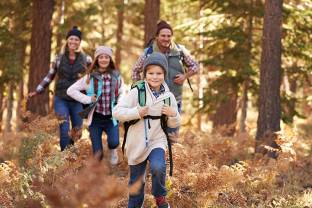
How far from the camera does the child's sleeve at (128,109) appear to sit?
627cm

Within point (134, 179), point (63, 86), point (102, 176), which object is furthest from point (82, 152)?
point (102, 176)

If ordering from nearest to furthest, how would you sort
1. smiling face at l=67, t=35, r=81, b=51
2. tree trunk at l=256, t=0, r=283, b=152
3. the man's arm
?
the man's arm < smiling face at l=67, t=35, r=81, b=51 < tree trunk at l=256, t=0, r=283, b=152

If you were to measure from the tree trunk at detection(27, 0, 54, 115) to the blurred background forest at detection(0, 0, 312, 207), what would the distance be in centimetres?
3

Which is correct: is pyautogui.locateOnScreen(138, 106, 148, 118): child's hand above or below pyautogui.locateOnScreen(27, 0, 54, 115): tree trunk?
below

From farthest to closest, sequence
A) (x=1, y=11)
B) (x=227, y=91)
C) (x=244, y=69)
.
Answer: (x=1, y=11) → (x=227, y=91) → (x=244, y=69)

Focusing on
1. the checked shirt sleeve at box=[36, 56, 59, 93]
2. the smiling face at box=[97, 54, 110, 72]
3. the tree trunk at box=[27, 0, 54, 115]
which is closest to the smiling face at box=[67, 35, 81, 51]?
the checked shirt sleeve at box=[36, 56, 59, 93]

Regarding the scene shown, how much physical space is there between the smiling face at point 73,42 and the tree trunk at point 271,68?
12.9 feet

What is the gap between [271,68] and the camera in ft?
38.2

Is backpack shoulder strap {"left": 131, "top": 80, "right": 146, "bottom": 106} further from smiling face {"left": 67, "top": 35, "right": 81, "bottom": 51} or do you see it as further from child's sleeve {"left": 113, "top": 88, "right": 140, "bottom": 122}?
smiling face {"left": 67, "top": 35, "right": 81, "bottom": 51}

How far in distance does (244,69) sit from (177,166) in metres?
6.97

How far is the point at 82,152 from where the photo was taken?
417 inches

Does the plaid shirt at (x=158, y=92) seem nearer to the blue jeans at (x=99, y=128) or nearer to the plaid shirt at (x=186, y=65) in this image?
the plaid shirt at (x=186, y=65)

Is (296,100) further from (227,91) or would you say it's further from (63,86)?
(63,86)

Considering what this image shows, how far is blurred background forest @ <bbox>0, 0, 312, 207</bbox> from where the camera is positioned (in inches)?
288
